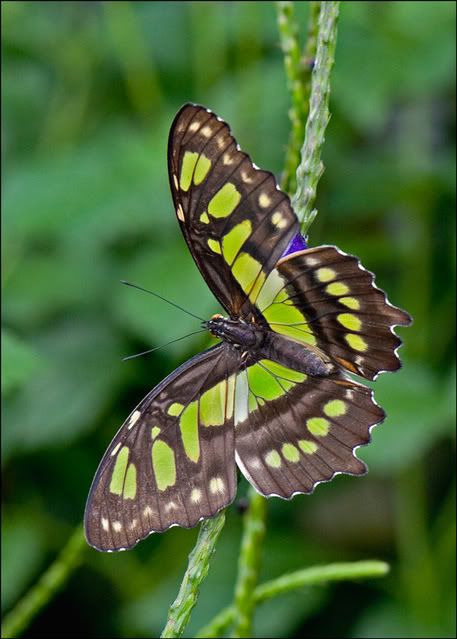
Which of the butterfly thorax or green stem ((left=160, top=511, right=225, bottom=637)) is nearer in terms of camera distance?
green stem ((left=160, top=511, right=225, bottom=637))

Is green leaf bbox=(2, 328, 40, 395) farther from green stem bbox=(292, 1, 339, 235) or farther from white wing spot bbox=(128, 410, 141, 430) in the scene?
green stem bbox=(292, 1, 339, 235)

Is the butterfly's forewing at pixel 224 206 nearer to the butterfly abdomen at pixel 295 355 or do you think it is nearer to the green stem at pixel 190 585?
the butterfly abdomen at pixel 295 355

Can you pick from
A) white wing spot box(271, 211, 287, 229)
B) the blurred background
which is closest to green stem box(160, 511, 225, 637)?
white wing spot box(271, 211, 287, 229)

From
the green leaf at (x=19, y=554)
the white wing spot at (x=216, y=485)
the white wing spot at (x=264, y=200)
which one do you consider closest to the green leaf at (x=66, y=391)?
the green leaf at (x=19, y=554)

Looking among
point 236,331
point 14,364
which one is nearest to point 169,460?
point 236,331

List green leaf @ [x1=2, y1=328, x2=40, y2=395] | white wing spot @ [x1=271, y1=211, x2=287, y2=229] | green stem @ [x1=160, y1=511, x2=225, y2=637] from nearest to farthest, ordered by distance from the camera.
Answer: green stem @ [x1=160, y1=511, x2=225, y2=637] < white wing spot @ [x1=271, y1=211, x2=287, y2=229] < green leaf @ [x1=2, y1=328, x2=40, y2=395]

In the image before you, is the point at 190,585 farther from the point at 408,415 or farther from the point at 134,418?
the point at 408,415

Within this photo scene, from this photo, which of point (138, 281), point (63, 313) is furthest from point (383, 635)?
point (63, 313)

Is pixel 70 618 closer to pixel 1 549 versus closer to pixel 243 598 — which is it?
pixel 1 549
